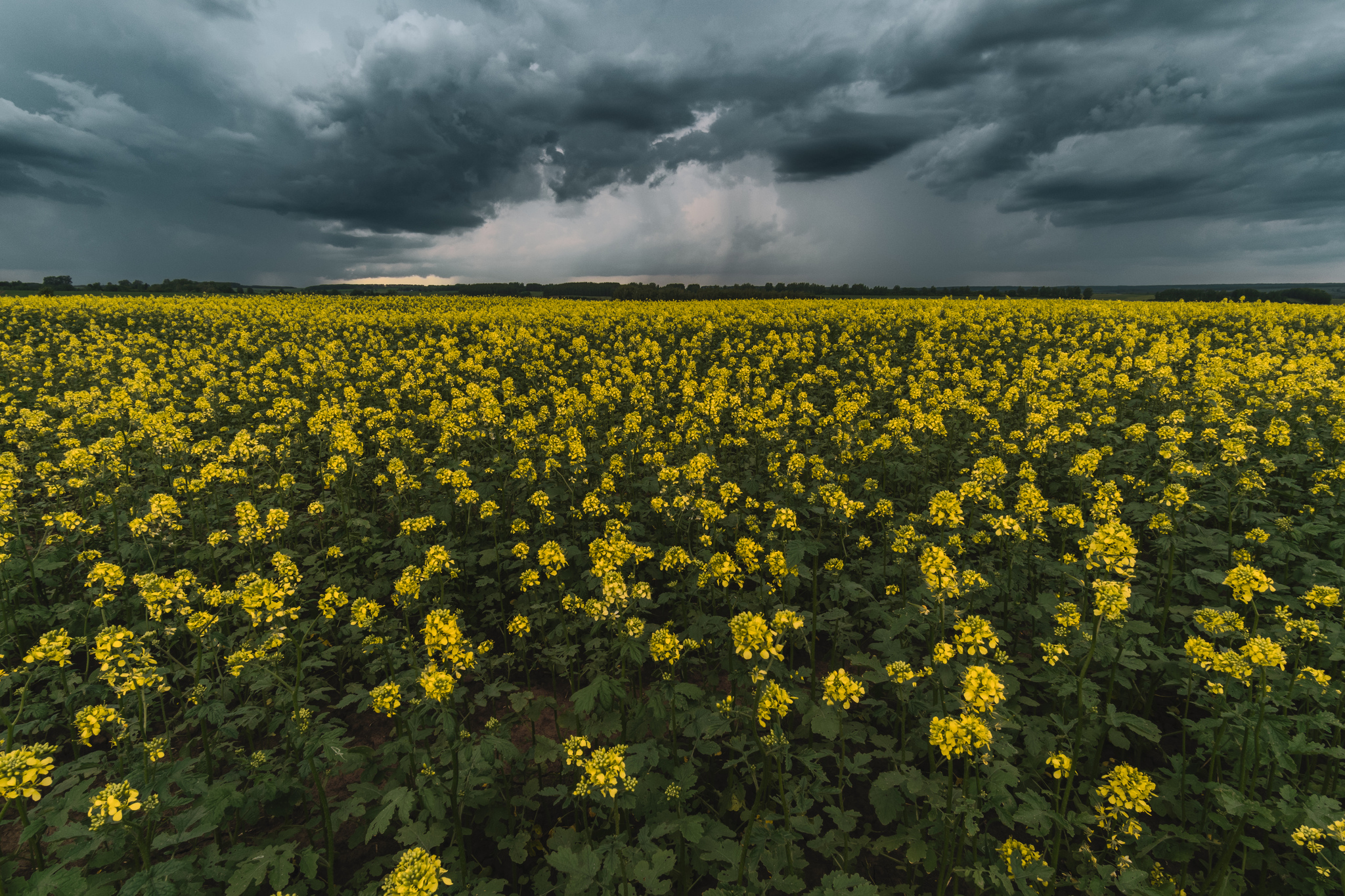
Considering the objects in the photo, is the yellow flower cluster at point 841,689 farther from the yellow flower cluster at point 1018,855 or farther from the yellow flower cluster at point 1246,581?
the yellow flower cluster at point 1246,581

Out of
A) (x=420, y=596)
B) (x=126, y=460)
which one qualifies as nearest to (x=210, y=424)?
(x=126, y=460)

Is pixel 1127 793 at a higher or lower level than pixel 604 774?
lower

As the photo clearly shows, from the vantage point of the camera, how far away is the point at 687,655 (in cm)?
628

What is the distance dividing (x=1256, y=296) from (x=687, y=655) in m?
69.0

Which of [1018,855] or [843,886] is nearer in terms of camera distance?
[843,886]

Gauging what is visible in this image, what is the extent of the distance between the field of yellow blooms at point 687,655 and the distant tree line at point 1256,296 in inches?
1886

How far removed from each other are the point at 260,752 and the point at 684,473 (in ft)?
17.7

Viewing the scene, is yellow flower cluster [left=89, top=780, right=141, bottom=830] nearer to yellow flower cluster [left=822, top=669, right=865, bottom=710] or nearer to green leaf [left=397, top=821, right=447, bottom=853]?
green leaf [left=397, top=821, right=447, bottom=853]

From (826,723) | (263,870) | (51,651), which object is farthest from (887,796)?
(51,651)

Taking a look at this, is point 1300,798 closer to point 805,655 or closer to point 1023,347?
point 805,655

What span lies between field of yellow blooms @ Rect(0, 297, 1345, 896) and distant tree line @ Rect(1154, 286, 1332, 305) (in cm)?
4790

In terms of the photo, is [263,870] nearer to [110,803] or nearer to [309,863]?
[309,863]

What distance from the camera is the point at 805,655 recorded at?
A: 7.13 meters

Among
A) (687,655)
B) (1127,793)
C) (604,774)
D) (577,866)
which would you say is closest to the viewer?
(577,866)
